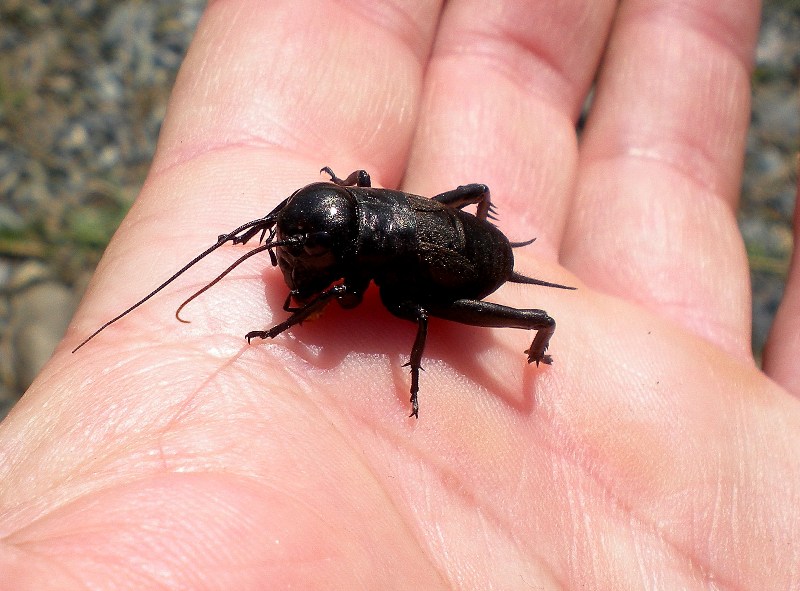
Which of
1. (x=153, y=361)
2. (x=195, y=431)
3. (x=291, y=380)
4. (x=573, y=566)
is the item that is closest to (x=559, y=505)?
(x=573, y=566)

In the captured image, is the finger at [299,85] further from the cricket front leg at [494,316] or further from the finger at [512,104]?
the cricket front leg at [494,316]

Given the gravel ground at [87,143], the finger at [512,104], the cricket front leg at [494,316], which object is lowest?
the gravel ground at [87,143]

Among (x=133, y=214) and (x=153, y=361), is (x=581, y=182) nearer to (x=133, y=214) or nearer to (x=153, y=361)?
(x=133, y=214)

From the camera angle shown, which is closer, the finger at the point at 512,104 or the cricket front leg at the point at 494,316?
the cricket front leg at the point at 494,316

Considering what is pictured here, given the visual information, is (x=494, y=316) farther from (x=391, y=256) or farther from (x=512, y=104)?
(x=512, y=104)

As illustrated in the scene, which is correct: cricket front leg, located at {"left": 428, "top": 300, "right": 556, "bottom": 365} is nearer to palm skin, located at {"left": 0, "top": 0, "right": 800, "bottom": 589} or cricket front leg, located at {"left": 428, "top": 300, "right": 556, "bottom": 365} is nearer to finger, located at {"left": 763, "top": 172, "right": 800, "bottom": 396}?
palm skin, located at {"left": 0, "top": 0, "right": 800, "bottom": 589}

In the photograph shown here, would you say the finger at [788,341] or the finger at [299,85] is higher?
the finger at [299,85]

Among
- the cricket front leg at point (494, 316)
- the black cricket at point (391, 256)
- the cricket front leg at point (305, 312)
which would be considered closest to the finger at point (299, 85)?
the black cricket at point (391, 256)
